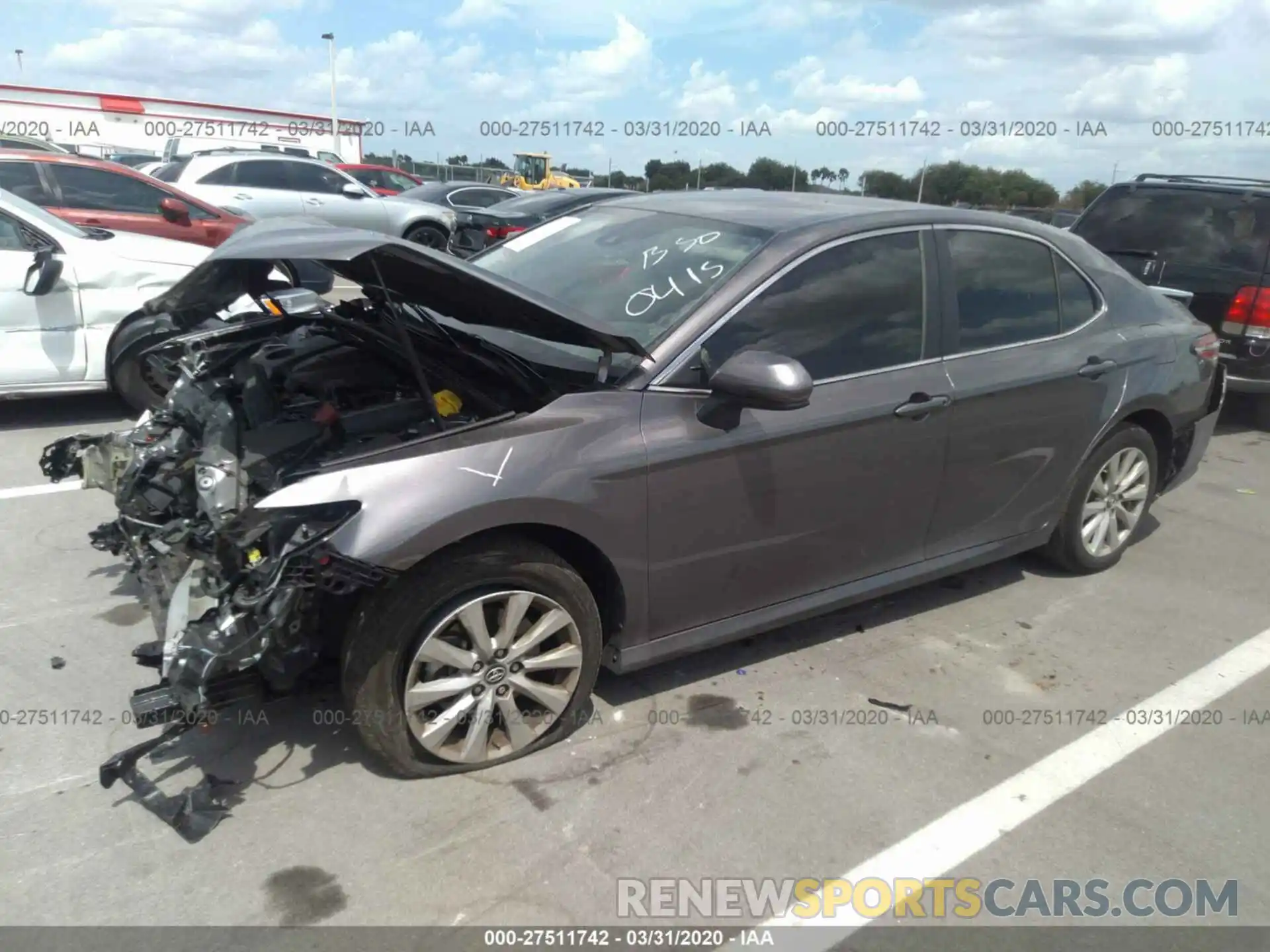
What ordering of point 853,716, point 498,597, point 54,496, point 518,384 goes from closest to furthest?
point 498,597 < point 518,384 < point 853,716 < point 54,496

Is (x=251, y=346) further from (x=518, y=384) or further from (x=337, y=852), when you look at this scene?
(x=337, y=852)

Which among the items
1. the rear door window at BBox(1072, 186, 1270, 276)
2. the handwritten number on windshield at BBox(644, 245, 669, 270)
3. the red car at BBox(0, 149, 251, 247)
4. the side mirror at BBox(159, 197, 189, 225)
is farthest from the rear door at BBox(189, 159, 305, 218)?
the handwritten number on windshield at BBox(644, 245, 669, 270)

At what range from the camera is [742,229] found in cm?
356

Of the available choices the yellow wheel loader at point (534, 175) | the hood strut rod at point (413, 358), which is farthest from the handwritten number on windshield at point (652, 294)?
the yellow wheel loader at point (534, 175)

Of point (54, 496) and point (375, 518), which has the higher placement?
point (375, 518)

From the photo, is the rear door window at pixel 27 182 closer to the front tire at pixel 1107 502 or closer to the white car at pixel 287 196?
the white car at pixel 287 196

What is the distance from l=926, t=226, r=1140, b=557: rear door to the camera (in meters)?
3.85

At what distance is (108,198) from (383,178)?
15.3 meters

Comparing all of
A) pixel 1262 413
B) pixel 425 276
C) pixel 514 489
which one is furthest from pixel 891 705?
pixel 1262 413

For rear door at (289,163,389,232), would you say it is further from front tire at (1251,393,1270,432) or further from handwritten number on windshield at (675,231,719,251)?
handwritten number on windshield at (675,231,719,251)

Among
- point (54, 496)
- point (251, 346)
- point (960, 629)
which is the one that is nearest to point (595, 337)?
point (251, 346)

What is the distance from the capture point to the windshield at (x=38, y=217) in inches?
242

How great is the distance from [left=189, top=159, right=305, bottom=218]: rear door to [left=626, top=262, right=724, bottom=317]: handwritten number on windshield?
496 inches

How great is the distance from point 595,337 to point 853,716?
5.50 feet
